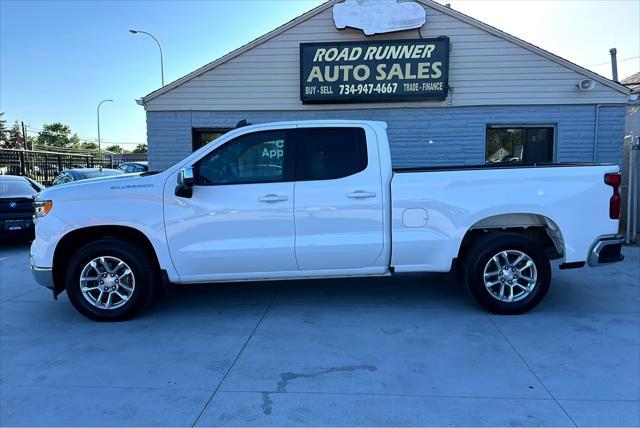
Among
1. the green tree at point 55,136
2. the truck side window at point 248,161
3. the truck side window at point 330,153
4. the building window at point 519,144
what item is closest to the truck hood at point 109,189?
the truck side window at point 248,161

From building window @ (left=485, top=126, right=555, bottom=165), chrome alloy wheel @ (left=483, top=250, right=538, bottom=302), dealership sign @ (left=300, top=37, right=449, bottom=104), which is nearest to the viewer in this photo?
chrome alloy wheel @ (left=483, top=250, right=538, bottom=302)

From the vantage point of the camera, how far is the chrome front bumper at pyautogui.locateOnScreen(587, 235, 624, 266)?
4922 mm

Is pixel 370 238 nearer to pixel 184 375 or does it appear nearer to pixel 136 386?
pixel 184 375

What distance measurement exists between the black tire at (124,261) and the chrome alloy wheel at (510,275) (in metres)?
3.55

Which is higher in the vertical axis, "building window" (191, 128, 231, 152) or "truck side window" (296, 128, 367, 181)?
"building window" (191, 128, 231, 152)

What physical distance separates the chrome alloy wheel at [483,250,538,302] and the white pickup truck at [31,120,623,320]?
0.04 ft

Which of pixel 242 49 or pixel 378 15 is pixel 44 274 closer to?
pixel 242 49

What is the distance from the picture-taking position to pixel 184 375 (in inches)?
146

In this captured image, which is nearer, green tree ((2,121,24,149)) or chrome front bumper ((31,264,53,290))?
chrome front bumper ((31,264,53,290))

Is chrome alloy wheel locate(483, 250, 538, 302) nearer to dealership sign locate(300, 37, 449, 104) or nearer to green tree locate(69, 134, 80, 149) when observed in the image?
dealership sign locate(300, 37, 449, 104)

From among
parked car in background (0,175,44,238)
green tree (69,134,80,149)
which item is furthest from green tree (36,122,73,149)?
parked car in background (0,175,44,238)

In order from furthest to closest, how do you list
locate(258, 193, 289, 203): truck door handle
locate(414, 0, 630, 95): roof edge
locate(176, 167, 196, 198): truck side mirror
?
locate(414, 0, 630, 95): roof edge
locate(258, 193, 289, 203): truck door handle
locate(176, 167, 196, 198): truck side mirror

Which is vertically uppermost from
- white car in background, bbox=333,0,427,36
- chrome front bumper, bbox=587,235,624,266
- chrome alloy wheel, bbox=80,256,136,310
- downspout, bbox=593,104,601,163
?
white car in background, bbox=333,0,427,36

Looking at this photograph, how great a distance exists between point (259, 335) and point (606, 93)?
9067 mm
